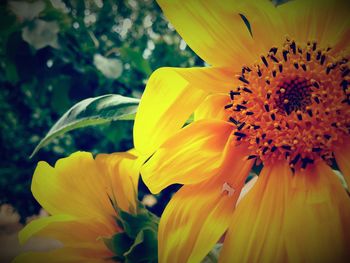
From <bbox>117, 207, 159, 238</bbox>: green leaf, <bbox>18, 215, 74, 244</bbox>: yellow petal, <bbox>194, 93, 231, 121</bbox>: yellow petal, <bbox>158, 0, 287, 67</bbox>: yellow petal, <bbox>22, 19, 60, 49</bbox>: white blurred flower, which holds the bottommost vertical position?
<bbox>117, 207, 159, 238</bbox>: green leaf

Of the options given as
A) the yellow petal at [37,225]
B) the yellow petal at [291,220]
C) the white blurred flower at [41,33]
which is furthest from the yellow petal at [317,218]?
the white blurred flower at [41,33]

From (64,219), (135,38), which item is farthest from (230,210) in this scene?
(135,38)

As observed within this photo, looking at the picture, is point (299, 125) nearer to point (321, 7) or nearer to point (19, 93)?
point (321, 7)

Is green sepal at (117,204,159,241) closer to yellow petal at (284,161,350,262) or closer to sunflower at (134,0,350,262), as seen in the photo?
sunflower at (134,0,350,262)

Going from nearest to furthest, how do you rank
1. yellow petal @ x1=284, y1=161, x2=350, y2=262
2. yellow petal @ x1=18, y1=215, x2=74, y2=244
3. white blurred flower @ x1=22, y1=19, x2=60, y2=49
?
1. yellow petal @ x1=284, y1=161, x2=350, y2=262
2. yellow petal @ x1=18, y1=215, x2=74, y2=244
3. white blurred flower @ x1=22, y1=19, x2=60, y2=49

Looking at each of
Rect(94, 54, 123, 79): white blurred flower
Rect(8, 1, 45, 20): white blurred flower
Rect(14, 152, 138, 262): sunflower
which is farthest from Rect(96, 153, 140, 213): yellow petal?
Rect(8, 1, 45, 20): white blurred flower

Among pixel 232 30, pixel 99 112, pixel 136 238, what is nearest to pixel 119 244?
pixel 136 238

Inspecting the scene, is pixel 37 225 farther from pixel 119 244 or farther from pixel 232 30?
pixel 232 30
